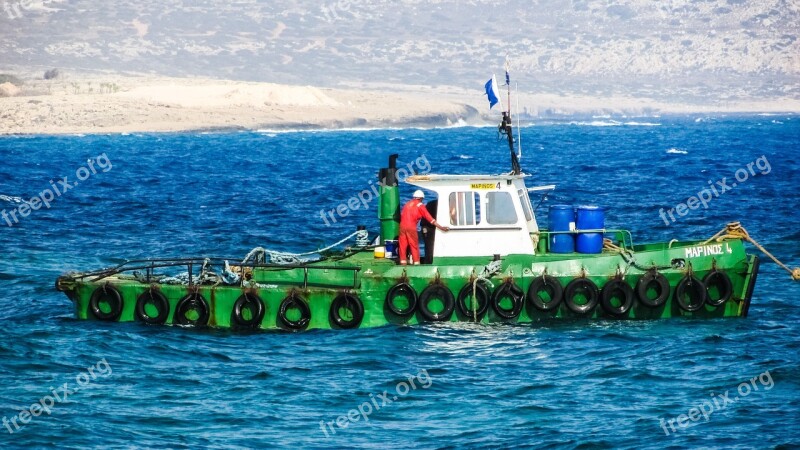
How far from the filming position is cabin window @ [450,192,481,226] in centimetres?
2397

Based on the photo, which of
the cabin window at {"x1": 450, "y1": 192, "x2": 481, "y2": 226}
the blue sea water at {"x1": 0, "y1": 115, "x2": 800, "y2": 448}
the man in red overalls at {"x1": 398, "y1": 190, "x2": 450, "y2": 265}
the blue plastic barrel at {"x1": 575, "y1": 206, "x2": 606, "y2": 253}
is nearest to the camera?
the blue sea water at {"x1": 0, "y1": 115, "x2": 800, "y2": 448}

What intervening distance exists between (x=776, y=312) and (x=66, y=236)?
73.7 feet

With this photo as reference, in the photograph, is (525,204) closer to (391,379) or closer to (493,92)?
(493,92)

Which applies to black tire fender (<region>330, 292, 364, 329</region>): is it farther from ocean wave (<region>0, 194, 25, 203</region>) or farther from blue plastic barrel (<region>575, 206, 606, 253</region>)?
ocean wave (<region>0, 194, 25, 203</region>)

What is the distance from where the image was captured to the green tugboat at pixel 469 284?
75.3 feet

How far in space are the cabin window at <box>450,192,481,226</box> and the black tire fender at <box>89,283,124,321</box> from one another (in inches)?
265

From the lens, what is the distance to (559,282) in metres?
23.0

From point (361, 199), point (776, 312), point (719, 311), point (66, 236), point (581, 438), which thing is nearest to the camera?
point (581, 438)

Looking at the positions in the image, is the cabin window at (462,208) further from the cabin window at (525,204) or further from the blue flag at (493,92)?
the blue flag at (493,92)

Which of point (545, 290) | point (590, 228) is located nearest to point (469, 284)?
point (545, 290)

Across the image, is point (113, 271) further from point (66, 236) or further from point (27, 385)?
point (66, 236)

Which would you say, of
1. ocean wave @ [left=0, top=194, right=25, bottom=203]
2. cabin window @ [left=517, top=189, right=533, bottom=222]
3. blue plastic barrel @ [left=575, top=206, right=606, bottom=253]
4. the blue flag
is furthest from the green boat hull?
ocean wave @ [left=0, top=194, right=25, bottom=203]

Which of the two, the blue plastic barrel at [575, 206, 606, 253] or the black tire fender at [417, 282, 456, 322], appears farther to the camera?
the blue plastic barrel at [575, 206, 606, 253]

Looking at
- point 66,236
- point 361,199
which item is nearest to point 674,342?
point 66,236
